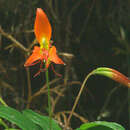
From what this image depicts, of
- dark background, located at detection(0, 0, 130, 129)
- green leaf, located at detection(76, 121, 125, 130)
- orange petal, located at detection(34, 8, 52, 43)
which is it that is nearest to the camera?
orange petal, located at detection(34, 8, 52, 43)

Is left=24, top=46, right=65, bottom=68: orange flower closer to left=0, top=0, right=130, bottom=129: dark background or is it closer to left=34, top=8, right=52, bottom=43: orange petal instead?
left=34, top=8, right=52, bottom=43: orange petal

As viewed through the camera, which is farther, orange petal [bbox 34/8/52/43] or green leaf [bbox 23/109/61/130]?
green leaf [bbox 23/109/61/130]

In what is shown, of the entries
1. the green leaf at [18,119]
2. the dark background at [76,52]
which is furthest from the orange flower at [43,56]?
the dark background at [76,52]

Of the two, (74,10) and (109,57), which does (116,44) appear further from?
(74,10)

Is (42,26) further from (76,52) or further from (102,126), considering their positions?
(76,52)

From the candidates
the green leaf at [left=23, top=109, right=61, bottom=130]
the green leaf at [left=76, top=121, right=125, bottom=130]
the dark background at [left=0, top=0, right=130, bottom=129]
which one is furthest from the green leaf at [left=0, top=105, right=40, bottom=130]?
the dark background at [left=0, top=0, right=130, bottom=129]

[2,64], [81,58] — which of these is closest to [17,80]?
[2,64]
